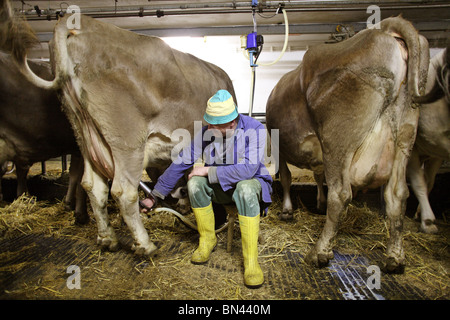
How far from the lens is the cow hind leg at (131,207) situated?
273 cm

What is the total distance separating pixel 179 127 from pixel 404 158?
219 cm

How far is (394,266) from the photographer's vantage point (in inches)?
101

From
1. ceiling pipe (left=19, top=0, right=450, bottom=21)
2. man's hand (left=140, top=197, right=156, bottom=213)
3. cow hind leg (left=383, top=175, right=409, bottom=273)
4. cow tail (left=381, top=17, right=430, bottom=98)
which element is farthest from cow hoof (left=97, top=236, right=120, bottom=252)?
ceiling pipe (left=19, top=0, right=450, bottom=21)

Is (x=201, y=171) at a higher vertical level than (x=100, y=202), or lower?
higher

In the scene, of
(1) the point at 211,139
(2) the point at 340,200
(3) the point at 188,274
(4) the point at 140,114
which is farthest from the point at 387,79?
(3) the point at 188,274

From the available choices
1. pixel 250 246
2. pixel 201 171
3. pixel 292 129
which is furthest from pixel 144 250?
pixel 292 129

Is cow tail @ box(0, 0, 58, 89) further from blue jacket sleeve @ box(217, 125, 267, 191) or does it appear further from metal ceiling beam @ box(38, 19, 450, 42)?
metal ceiling beam @ box(38, 19, 450, 42)

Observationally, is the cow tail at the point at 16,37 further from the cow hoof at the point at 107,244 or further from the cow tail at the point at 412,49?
the cow tail at the point at 412,49

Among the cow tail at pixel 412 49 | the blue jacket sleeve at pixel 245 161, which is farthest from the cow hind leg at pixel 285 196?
the cow tail at pixel 412 49

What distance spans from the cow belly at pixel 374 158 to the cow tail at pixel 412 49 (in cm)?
36

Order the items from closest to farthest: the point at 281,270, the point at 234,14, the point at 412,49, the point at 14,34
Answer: the point at 412,49 < the point at 14,34 < the point at 281,270 < the point at 234,14

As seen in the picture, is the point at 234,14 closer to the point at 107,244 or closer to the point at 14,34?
the point at 14,34

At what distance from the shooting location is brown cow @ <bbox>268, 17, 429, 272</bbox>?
7.97 ft

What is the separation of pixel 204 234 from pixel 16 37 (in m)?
2.41
